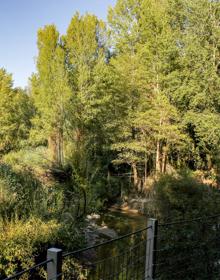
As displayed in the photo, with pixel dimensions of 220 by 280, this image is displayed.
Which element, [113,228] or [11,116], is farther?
[11,116]

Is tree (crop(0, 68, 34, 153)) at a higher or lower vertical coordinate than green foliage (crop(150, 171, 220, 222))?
higher

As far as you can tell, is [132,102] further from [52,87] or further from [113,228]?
[113,228]

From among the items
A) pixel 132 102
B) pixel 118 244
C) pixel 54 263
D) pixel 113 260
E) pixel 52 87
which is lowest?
pixel 118 244

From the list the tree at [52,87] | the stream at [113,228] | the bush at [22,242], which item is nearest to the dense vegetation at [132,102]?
the tree at [52,87]

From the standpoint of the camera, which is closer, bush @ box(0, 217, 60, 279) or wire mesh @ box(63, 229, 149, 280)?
bush @ box(0, 217, 60, 279)

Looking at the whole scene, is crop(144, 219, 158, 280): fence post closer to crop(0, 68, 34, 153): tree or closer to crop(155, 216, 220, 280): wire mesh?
crop(155, 216, 220, 280): wire mesh

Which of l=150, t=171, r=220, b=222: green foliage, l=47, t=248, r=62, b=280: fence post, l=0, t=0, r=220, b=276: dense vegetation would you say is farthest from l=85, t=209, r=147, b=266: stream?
l=47, t=248, r=62, b=280: fence post

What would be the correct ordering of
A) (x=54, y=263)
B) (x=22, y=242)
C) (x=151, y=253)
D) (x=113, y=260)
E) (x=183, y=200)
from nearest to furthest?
(x=54, y=263)
(x=151, y=253)
(x=22, y=242)
(x=113, y=260)
(x=183, y=200)

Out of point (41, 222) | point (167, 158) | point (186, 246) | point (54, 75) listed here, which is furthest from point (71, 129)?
point (186, 246)

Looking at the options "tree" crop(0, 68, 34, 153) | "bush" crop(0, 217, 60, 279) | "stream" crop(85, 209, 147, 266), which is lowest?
"stream" crop(85, 209, 147, 266)

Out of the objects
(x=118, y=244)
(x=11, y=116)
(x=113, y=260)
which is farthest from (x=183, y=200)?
(x=11, y=116)

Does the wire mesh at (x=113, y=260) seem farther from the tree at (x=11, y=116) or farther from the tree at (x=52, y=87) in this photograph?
the tree at (x=11, y=116)

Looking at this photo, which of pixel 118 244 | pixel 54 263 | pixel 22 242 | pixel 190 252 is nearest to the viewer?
pixel 54 263

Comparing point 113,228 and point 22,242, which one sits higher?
point 22,242
